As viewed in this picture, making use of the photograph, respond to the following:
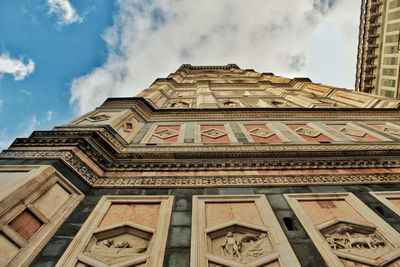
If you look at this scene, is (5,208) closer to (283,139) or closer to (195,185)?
(195,185)

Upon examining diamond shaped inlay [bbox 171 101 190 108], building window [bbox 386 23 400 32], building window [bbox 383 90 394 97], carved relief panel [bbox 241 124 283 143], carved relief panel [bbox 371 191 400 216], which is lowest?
carved relief panel [bbox 371 191 400 216]

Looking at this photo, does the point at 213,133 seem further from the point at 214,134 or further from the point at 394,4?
the point at 394,4

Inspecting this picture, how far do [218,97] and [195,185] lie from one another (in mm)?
10210

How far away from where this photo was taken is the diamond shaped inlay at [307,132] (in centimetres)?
791

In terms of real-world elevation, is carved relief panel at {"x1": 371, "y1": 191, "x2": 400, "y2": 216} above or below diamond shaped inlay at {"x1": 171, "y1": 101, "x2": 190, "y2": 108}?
below

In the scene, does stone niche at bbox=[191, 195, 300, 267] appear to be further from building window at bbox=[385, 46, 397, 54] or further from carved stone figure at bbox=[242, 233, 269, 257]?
building window at bbox=[385, 46, 397, 54]

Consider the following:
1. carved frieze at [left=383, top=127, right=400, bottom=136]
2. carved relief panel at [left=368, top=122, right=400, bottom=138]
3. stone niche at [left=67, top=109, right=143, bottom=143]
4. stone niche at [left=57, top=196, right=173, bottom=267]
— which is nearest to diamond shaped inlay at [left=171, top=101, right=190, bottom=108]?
stone niche at [left=67, top=109, right=143, bottom=143]

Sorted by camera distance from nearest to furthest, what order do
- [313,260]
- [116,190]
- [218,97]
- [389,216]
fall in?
[313,260]
[389,216]
[116,190]
[218,97]

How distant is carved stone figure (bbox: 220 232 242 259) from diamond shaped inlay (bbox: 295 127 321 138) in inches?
193

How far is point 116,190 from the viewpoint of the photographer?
5.02 m

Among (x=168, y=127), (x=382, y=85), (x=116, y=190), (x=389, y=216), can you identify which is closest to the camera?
(x=389, y=216)

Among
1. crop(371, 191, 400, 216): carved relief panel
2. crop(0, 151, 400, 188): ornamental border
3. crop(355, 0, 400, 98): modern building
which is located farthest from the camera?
crop(355, 0, 400, 98): modern building

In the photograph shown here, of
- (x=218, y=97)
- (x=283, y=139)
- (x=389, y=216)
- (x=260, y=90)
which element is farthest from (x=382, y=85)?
(x=389, y=216)

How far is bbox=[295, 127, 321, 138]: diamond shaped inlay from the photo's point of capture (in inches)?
312
